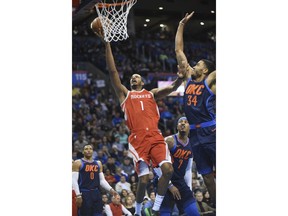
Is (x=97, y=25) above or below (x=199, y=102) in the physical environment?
above

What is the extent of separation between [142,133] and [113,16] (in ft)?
5.36

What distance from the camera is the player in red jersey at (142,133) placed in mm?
8406

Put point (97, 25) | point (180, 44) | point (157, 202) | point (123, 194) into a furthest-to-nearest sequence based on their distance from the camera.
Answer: point (180, 44) < point (123, 194) < point (157, 202) < point (97, 25)

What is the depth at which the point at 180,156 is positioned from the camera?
28.2 feet

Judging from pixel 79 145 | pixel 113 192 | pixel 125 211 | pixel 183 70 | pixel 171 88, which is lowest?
pixel 125 211

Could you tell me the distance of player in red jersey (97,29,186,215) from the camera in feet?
27.6

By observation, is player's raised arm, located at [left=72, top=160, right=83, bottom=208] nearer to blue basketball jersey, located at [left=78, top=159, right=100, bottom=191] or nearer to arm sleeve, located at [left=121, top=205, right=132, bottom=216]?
blue basketball jersey, located at [left=78, top=159, right=100, bottom=191]

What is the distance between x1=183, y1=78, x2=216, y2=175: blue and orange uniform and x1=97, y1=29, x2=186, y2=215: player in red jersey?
0.43 m

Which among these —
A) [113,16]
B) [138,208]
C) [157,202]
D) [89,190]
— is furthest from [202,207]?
[113,16]

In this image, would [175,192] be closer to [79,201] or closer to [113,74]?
[79,201]

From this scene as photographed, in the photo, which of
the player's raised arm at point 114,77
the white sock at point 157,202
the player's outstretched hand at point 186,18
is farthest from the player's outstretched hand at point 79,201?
the player's outstretched hand at point 186,18

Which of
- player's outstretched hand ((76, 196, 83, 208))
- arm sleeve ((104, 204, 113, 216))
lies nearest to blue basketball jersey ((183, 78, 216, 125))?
arm sleeve ((104, 204, 113, 216))
